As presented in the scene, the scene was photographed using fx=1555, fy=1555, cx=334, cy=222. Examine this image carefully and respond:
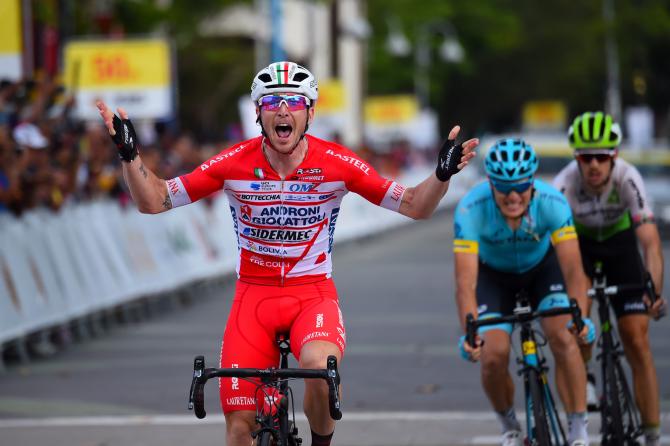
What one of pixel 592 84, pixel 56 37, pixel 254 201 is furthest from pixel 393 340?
pixel 592 84

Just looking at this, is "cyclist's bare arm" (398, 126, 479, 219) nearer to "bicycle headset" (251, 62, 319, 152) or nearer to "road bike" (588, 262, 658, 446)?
"bicycle headset" (251, 62, 319, 152)

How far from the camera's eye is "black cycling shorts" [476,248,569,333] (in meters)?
8.34

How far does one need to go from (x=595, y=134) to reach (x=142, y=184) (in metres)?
3.05

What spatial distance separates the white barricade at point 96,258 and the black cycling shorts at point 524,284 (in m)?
6.08

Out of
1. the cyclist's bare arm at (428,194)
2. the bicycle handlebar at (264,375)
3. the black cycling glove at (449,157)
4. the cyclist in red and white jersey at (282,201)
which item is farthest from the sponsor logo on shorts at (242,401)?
the black cycling glove at (449,157)

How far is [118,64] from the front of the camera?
2336cm

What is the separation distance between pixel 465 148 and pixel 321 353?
3.44ft

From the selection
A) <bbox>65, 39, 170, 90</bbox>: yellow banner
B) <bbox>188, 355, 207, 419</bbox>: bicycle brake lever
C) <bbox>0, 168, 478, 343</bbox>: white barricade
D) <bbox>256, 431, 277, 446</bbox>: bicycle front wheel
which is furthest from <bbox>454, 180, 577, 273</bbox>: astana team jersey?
<bbox>65, 39, 170, 90</bbox>: yellow banner

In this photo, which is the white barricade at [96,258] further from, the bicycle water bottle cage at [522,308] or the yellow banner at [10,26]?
the bicycle water bottle cage at [522,308]

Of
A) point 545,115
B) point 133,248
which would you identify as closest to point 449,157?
point 133,248

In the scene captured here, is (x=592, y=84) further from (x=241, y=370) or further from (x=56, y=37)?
(x=241, y=370)

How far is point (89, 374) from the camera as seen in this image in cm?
1316

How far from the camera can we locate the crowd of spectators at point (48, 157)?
46.1ft

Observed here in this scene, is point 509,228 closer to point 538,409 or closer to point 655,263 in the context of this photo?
point 538,409
